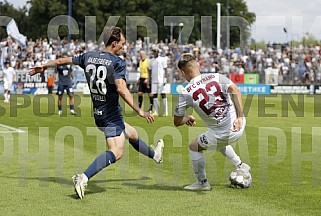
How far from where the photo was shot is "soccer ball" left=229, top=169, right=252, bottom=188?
818 centimetres

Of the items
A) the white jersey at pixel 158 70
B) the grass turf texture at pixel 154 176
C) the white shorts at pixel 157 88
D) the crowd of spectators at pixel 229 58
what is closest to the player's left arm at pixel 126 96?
the grass turf texture at pixel 154 176

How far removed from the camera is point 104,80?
315 inches

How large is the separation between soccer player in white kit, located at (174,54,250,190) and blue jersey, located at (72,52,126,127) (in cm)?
85

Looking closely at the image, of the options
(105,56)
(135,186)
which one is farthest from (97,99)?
(135,186)

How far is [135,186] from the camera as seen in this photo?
8430mm

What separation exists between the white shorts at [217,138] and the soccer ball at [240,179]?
44 cm

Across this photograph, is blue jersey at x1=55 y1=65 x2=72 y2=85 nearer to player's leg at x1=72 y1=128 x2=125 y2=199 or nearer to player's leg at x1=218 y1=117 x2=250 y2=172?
player's leg at x1=72 y1=128 x2=125 y2=199

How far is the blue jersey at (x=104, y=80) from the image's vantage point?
7.97 meters

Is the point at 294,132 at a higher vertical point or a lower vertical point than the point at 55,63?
lower

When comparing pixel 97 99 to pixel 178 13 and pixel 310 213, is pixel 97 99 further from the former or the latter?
pixel 178 13

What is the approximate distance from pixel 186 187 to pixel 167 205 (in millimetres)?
1091

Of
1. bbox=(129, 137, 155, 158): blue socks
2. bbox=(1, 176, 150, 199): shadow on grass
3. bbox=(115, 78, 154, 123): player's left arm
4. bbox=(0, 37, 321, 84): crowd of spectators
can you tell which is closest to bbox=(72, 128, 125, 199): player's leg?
bbox=(1, 176, 150, 199): shadow on grass

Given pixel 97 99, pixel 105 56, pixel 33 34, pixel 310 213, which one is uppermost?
pixel 33 34

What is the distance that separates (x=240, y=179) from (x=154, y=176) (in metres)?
1.54
